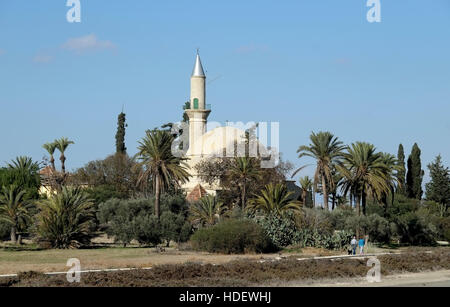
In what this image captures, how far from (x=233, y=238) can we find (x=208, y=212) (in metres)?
11.7

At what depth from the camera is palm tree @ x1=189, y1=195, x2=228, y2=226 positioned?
2208 inches

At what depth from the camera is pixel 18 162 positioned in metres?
75.7

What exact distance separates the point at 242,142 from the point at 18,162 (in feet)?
76.7

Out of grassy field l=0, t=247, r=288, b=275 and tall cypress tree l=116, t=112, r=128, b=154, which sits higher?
tall cypress tree l=116, t=112, r=128, b=154

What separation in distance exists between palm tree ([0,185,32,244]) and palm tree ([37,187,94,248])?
10.7 ft

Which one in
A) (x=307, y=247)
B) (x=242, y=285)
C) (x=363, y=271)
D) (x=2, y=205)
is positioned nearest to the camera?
(x=242, y=285)

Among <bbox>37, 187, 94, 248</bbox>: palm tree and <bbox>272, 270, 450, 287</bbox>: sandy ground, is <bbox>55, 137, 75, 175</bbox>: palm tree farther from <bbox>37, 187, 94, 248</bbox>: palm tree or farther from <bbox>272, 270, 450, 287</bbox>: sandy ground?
<bbox>272, 270, 450, 287</bbox>: sandy ground

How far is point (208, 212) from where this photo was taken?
56281 millimetres

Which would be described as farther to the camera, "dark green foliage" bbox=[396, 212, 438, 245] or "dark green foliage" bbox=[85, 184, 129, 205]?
"dark green foliage" bbox=[85, 184, 129, 205]

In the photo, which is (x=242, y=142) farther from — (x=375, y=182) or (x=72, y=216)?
(x=72, y=216)

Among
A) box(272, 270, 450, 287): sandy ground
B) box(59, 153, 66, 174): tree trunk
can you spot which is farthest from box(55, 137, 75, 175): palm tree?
box(272, 270, 450, 287): sandy ground

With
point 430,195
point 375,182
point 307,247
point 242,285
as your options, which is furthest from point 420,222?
point 242,285

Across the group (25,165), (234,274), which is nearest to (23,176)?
(25,165)

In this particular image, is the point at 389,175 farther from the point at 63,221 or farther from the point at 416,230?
the point at 63,221
